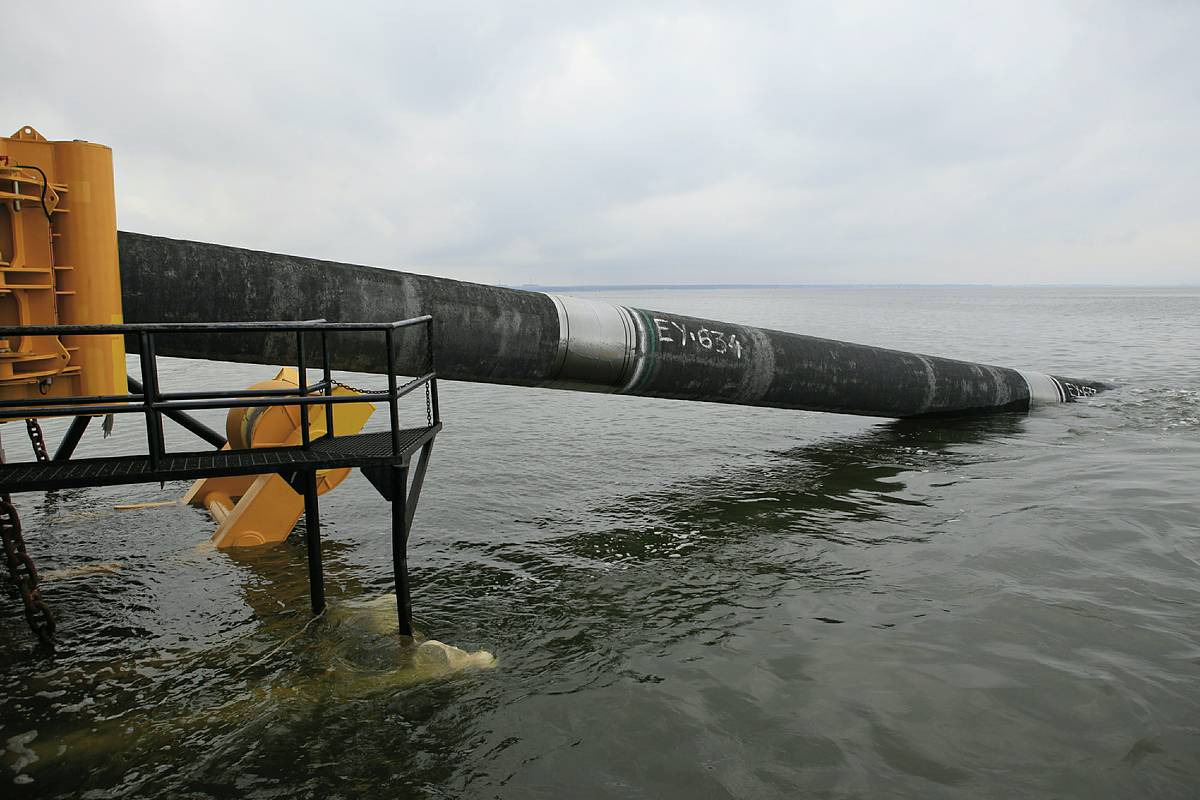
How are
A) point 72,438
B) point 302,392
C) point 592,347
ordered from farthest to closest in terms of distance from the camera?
point 592,347 → point 72,438 → point 302,392

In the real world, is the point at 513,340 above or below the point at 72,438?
above

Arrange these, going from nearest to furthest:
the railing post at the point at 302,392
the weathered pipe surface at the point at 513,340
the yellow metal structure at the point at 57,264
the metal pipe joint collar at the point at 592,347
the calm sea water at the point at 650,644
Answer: the calm sea water at the point at 650,644, the yellow metal structure at the point at 57,264, the railing post at the point at 302,392, the weathered pipe surface at the point at 513,340, the metal pipe joint collar at the point at 592,347

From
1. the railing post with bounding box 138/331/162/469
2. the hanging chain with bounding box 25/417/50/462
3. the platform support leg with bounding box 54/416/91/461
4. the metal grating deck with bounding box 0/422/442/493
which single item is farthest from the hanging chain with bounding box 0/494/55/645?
the platform support leg with bounding box 54/416/91/461

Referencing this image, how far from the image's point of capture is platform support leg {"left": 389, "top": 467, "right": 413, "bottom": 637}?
463 cm

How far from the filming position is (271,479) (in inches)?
256

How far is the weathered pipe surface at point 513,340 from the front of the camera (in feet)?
18.9

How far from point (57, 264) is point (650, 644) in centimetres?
435

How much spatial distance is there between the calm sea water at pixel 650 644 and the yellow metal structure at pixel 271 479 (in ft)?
0.90

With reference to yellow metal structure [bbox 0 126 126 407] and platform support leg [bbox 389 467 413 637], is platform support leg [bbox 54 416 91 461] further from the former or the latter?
platform support leg [bbox 389 467 413 637]

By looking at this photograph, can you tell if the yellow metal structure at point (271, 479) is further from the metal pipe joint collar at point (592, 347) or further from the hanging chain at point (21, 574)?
the metal pipe joint collar at point (592, 347)

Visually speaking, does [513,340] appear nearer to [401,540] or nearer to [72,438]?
[401,540]

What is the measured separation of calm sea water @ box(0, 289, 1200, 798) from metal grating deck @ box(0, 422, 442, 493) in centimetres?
125

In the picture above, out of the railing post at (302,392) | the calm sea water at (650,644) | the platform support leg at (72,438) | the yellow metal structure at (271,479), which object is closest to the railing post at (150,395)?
the railing post at (302,392)

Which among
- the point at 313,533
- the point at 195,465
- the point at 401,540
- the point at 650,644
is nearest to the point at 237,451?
the point at 195,465
